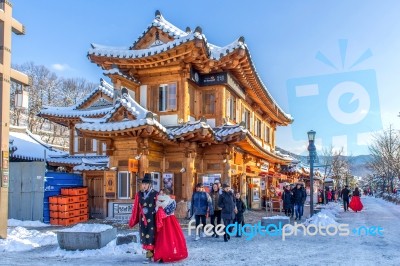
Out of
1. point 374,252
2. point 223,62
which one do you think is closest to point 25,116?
point 223,62

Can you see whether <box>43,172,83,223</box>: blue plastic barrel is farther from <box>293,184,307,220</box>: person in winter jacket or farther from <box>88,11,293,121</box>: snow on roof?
<box>293,184,307,220</box>: person in winter jacket

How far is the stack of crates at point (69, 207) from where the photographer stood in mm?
16641

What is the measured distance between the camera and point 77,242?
964 centimetres

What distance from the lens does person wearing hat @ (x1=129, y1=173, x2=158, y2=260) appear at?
8.59 meters

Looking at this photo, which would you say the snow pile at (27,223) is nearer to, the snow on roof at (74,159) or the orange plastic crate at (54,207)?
the orange plastic crate at (54,207)

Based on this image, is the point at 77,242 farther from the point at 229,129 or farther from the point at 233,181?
the point at 233,181

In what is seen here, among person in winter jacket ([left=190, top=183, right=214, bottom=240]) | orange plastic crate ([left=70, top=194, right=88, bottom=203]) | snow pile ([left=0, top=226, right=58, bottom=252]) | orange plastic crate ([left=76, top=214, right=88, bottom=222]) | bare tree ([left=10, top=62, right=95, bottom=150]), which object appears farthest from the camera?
bare tree ([left=10, top=62, right=95, bottom=150])

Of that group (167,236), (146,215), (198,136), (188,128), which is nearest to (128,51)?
(188,128)

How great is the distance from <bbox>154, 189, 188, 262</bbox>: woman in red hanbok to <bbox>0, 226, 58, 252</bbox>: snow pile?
12.4 ft

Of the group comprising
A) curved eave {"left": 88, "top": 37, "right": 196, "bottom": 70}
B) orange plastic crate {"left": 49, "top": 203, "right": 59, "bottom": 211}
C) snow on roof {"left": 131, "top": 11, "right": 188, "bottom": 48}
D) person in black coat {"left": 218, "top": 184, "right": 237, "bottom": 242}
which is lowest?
orange plastic crate {"left": 49, "top": 203, "right": 59, "bottom": 211}

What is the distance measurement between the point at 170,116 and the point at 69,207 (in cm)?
568

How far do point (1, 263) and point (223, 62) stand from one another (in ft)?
40.0

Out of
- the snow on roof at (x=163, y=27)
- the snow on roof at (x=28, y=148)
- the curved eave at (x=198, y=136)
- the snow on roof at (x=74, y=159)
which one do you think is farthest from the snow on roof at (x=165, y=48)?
the snow on roof at (x=28, y=148)

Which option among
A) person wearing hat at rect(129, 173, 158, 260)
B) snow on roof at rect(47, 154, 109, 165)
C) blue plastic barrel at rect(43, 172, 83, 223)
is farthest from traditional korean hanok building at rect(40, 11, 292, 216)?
person wearing hat at rect(129, 173, 158, 260)
